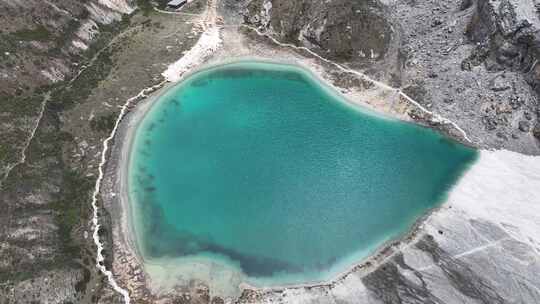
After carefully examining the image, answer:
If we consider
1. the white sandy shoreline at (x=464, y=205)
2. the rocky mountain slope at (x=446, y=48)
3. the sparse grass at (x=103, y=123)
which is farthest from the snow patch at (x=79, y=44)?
the rocky mountain slope at (x=446, y=48)

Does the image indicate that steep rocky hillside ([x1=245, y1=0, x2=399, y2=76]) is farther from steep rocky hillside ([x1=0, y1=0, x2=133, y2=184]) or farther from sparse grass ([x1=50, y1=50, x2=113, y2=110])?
steep rocky hillside ([x1=0, y1=0, x2=133, y2=184])

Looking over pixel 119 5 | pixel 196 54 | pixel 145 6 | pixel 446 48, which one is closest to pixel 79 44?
pixel 119 5

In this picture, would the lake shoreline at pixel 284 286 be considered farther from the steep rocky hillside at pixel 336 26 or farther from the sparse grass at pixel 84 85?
Answer: the steep rocky hillside at pixel 336 26

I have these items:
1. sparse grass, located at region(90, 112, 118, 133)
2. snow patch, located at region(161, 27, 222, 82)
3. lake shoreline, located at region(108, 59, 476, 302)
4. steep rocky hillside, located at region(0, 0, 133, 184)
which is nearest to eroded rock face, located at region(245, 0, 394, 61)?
snow patch, located at region(161, 27, 222, 82)

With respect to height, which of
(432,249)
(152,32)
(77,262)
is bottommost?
(77,262)

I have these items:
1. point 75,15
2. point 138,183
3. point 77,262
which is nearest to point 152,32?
point 75,15

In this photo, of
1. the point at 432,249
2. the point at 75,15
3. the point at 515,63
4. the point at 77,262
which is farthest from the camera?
the point at 75,15

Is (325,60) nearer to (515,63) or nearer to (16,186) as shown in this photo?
(515,63)

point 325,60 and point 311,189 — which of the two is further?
point 325,60
